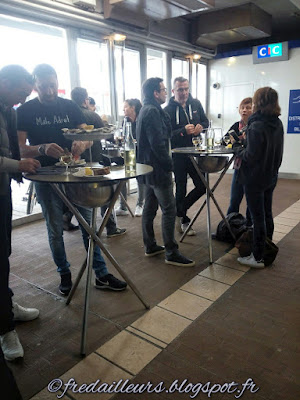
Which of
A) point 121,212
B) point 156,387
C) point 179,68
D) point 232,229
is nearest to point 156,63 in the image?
point 179,68

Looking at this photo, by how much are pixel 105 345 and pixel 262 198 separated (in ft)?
5.36

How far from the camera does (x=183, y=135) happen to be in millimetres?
3670

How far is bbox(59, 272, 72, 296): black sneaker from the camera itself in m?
2.46

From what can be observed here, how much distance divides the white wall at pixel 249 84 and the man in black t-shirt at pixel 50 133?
5.98m

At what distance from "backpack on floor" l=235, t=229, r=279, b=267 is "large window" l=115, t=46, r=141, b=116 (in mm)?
3573

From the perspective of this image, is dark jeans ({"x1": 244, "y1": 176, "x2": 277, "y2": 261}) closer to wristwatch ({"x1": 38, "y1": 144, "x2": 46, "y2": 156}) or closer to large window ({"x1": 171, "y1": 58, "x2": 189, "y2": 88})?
wristwatch ({"x1": 38, "y1": 144, "x2": 46, "y2": 156})

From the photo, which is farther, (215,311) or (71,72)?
(71,72)

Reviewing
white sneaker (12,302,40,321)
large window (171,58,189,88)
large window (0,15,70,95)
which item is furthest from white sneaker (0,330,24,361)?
large window (171,58,189,88)

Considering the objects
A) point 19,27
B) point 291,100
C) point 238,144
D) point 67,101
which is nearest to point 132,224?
point 238,144

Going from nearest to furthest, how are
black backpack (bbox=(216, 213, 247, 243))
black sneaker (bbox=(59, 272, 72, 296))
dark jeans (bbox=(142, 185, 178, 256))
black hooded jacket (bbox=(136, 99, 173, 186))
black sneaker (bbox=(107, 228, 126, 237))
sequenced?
black sneaker (bbox=(59, 272, 72, 296)) < black hooded jacket (bbox=(136, 99, 173, 186)) < dark jeans (bbox=(142, 185, 178, 256)) < black backpack (bbox=(216, 213, 247, 243)) < black sneaker (bbox=(107, 228, 126, 237))

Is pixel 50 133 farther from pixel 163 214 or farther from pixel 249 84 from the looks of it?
pixel 249 84

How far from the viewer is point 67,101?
243 centimetres

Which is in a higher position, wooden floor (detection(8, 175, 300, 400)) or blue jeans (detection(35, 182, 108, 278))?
blue jeans (detection(35, 182, 108, 278))

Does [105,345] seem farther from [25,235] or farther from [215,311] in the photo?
[25,235]
